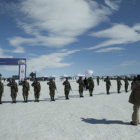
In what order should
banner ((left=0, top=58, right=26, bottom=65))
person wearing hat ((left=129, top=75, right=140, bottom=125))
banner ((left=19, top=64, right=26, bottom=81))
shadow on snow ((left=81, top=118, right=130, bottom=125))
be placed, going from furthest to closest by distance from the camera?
banner ((left=0, top=58, right=26, bottom=65))
banner ((left=19, top=64, right=26, bottom=81))
shadow on snow ((left=81, top=118, right=130, bottom=125))
person wearing hat ((left=129, top=75, right=140, bottom=125))

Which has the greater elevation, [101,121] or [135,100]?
[135,100]

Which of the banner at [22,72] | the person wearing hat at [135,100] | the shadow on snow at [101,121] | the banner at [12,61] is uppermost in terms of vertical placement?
the banner at [12,61]

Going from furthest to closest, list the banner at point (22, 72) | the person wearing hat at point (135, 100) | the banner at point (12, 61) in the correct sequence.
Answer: the banner at point (12, 61) → the banner at point (22, 72) → the person wearing hat at point (135, 100)

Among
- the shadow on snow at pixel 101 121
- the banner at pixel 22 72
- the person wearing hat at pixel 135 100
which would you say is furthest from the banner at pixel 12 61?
the person wearing hat at pixel 135 100

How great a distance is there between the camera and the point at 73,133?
5445mm

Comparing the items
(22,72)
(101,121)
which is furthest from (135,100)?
(22,72)

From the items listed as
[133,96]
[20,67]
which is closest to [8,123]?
[133,96]

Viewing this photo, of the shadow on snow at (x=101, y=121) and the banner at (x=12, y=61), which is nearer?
the shadow on snow at (x=101, y=121)

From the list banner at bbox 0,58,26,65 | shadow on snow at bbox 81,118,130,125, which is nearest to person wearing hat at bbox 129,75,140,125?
shadow on snow at bbox 81,118,130,125

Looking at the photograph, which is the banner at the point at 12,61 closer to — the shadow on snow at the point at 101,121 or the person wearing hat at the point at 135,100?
Answer: the shadow on snow at the point at 101,121

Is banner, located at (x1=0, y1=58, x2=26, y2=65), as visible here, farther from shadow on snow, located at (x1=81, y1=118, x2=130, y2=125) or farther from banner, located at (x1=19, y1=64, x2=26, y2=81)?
shadow on snow, located at (x1=81, y1=118, x2=130, y2=125)

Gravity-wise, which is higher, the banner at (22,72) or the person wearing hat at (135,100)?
the banner at (22,72)

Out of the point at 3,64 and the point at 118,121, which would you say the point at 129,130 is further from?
the point at 3,64

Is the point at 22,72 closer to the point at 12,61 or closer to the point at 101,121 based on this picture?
the point at 12,61
